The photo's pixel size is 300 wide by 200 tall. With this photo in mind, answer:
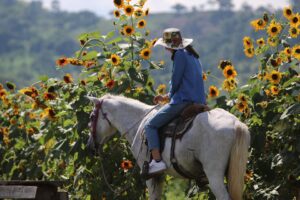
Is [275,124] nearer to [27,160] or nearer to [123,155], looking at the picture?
[123,155]

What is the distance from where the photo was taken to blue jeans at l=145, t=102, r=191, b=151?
6.94 meters

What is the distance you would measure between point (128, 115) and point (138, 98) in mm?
1517

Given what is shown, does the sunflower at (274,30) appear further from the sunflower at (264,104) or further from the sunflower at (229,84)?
the sunflower at (264,104)

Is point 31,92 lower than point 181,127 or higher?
lower

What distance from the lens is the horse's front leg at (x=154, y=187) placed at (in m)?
7.31

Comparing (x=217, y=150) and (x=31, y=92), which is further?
(x=31, y=92)

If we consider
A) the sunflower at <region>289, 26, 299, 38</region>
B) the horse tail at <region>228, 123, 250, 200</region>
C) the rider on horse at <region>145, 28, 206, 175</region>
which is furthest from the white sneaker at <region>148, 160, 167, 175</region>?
the sunflower at <region>289, 26, 299, 38</region>

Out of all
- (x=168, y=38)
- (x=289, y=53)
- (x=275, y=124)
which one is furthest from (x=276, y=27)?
(x=168, y=38)

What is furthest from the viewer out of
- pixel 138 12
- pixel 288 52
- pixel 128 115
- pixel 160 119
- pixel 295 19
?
pixel 138 12

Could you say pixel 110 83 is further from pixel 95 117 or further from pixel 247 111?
pixel 247 111

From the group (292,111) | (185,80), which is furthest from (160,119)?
(292,111)

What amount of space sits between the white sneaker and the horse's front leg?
0.27 m

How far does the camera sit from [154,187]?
24.1 ft

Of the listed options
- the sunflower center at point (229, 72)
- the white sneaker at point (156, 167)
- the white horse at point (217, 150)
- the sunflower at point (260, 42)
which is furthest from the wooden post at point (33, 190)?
the sunflower at point (260, 42)
